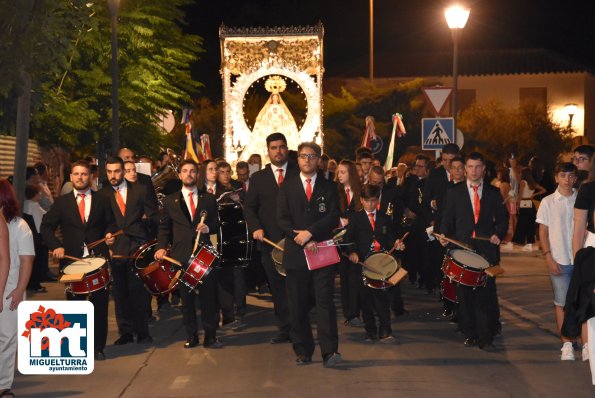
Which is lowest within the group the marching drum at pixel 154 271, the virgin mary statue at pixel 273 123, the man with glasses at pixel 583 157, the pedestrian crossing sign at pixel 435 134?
the marching drum at pixel 154 271

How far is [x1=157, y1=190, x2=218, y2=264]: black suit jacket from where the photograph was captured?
1242 cm

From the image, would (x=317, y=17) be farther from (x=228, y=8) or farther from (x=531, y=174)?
(x=531, y=174)

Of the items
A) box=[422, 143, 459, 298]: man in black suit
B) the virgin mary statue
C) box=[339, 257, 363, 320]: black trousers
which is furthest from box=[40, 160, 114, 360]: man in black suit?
the virgin mary statue

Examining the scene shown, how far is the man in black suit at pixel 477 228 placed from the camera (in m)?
12.2

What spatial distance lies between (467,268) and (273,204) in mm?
2246

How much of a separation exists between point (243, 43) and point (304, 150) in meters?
23.6

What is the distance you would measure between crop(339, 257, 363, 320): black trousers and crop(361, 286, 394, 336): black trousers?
478mm

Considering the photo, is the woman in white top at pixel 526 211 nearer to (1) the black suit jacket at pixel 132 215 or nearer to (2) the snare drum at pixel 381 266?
(2) the snare drum at pixel 381 266

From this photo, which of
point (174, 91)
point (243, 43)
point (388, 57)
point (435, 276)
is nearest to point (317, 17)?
point (388, 57)

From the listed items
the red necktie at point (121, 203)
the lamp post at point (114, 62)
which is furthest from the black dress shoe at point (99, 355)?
the lamp post at point (114, 62)

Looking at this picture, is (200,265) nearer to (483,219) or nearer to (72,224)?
Result: (72,224)

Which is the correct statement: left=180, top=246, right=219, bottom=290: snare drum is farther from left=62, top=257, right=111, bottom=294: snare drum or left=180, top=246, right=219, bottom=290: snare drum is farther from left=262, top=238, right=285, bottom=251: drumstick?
left=62, top=257, right=111, bottom=294: snare drum

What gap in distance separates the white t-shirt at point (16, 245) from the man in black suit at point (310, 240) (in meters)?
2.78

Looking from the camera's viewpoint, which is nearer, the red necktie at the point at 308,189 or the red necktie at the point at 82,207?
the red necktie at the point at 308,189
